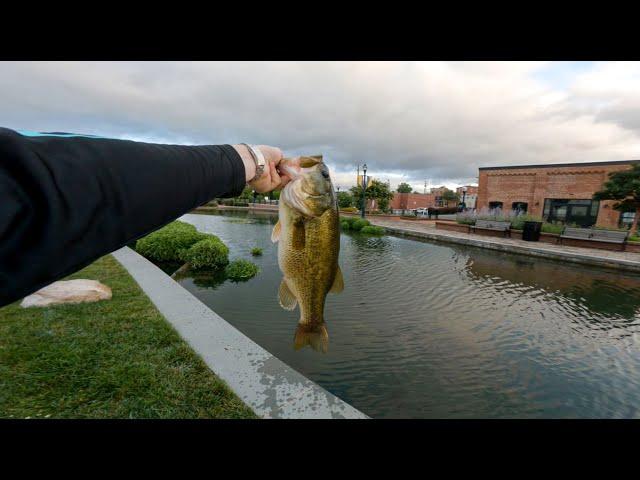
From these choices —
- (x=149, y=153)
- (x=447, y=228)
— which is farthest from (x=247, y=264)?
(x=447, y=228)

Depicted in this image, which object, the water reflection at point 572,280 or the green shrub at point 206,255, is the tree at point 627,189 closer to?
the water reflection at point 572,280

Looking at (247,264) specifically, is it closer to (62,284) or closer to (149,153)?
(62,284)

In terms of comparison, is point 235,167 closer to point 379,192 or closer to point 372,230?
point 372,230

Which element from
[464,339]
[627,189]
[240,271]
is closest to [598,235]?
[627,189]

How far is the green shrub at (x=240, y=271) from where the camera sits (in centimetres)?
926

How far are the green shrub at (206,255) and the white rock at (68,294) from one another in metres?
4.21

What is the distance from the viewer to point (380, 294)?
8.24 meters

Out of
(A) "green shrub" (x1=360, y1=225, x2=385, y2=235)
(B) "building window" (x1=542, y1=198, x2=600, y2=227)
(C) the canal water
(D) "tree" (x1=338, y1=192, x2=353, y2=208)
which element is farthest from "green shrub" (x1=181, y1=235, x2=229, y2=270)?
(D) "tree" (x1=338, y1=192, x2=353, y2=208)

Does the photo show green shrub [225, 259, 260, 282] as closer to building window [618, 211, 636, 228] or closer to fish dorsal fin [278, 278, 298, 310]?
fish dorsal fin [278, 278, 298, 310]

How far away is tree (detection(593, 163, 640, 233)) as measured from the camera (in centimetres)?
1788

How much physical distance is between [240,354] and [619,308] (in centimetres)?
1004

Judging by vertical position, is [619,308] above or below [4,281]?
below

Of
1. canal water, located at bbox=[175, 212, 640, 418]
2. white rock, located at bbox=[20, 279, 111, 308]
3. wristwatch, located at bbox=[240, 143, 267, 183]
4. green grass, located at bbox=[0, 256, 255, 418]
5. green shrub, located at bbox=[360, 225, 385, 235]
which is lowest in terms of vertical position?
canal water, located at bbox=[175, 212, 640, 418]

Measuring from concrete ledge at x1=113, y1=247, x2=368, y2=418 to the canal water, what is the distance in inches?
41.2
